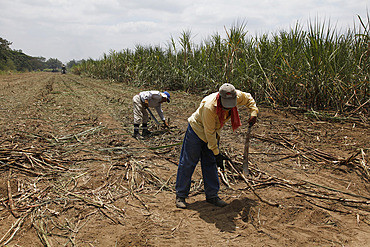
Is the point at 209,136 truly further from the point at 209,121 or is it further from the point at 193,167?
the point at 193,167

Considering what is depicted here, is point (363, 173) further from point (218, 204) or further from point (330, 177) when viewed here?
point (218, 204)

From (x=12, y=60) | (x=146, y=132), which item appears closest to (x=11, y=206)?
(x=146, y=132)

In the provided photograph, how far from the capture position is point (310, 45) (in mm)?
5520

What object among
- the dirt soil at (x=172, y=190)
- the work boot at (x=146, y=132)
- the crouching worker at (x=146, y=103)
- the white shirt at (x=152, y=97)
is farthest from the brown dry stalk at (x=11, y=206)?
the white shirt at (x=152, y=97)

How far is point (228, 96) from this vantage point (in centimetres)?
238

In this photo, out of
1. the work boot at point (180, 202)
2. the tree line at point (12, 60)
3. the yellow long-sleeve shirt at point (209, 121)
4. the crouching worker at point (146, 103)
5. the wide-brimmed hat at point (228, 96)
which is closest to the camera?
the wide-brimmed hat at point (228, 96)

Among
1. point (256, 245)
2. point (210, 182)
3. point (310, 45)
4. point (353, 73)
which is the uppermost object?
point (310, 45)

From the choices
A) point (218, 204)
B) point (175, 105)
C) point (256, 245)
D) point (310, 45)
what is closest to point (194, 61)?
point (175, 105)

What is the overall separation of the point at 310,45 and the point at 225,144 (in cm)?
299

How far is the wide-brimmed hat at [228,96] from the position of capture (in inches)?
93.2

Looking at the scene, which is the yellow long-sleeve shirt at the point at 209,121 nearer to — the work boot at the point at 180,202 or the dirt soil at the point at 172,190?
the work boot at the point at 180,202

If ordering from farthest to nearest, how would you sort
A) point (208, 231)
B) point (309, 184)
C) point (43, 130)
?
1. point (43, 130)
2. point (309, 184)
3. point (208, 231)

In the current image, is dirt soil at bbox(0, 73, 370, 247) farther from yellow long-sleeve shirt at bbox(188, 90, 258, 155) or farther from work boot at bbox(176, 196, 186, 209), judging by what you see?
yellow long-sleeve shirt at bbox(188, 90, 258, 155)

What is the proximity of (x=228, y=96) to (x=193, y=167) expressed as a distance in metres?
0.94
